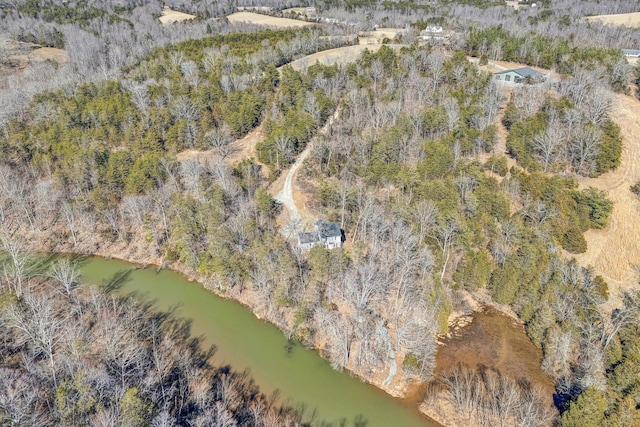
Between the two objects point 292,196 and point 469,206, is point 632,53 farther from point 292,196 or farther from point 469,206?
point 292,196

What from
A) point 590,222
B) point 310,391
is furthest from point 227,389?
point 590,222

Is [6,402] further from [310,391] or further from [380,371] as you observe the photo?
[380,371]

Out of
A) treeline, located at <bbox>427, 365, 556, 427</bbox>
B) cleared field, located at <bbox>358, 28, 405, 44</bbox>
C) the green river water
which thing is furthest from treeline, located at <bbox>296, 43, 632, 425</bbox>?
cleared field, located at <bbox>358, 28, 405, 44</bbox>

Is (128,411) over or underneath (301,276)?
over

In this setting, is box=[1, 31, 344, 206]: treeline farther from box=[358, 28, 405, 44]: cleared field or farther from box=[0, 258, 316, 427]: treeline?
box=[358, 28, 405, 44]: cleared field

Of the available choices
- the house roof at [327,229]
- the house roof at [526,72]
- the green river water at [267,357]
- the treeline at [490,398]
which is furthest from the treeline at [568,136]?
the green river water at [267,357]

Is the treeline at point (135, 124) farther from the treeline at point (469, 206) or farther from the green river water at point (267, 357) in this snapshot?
the green river water at point (267, 357)
